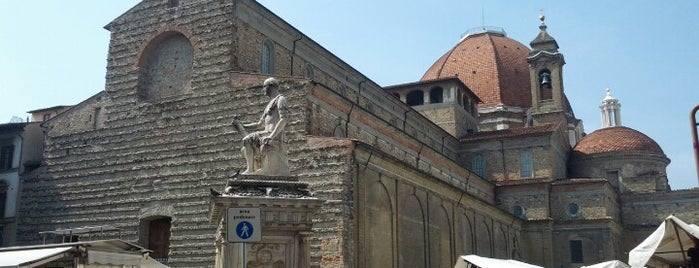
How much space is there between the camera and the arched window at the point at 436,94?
144 feet

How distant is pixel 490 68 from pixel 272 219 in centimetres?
4343

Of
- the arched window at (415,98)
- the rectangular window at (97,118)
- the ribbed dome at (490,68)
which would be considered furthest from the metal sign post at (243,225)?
the ribbed dome at (490,68)

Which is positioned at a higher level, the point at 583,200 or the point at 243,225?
the point at 583,200

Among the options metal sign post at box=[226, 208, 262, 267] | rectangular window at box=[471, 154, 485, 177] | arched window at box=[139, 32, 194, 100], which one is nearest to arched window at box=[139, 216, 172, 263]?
arched window at box=[139, 32, 194, 100]

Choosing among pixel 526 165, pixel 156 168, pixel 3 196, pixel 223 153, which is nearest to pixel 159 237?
pixel 156 168

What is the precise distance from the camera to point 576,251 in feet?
133

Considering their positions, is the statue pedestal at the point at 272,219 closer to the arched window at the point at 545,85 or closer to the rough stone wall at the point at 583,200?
the rough stone wall at the point at 583,200

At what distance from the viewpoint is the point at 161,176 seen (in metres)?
26.2

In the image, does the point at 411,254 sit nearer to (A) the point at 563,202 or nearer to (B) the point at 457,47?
(A) the point at 563,202

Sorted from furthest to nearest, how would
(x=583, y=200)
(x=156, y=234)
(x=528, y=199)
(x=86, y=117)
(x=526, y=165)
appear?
(x=526, y=165) < (x=528, y=199) < (x=583, y=200) < (x=86, y=117) < (x=156, y=234)

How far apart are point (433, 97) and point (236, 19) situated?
20.1 m

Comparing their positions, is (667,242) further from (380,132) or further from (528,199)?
(528,199)

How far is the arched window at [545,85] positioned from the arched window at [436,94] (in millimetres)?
7965

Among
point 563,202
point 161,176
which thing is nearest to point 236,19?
point 161,176
